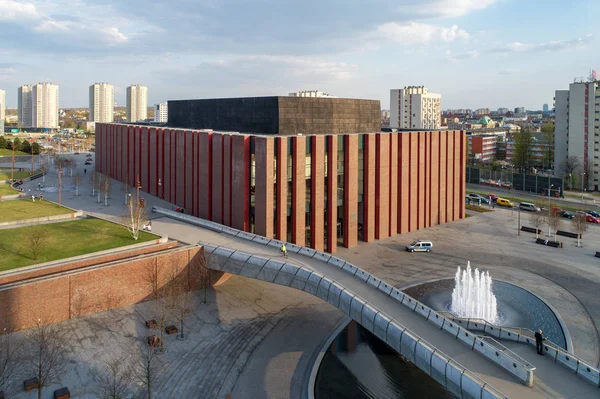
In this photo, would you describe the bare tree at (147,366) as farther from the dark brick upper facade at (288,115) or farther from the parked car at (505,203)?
the parked car at (505,203)

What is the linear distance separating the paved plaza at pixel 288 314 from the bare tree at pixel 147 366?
0.55m

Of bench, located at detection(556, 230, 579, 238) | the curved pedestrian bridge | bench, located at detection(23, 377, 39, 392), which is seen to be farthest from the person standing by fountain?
bench, located at detection(556, 230, 579, 238)

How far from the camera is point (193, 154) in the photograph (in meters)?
44.0

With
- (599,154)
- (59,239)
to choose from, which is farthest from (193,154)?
(599,154)

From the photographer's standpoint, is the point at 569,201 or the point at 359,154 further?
the point at 569,201

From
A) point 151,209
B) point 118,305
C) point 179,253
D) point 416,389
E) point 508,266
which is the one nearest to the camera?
point 416,389

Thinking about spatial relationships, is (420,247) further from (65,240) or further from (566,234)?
(65,240)

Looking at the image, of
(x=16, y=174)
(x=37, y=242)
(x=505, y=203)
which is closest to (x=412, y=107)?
(x=505, y=203)

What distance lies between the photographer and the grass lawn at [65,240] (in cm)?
2917

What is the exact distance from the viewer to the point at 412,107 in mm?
153500

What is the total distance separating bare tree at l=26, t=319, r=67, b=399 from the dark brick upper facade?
1035 inches

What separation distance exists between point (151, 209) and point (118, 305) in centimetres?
1940

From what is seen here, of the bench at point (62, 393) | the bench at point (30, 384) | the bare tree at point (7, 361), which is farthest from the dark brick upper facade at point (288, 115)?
the bench at point (30, 384)

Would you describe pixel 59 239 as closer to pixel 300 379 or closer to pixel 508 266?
pixel 300 379
